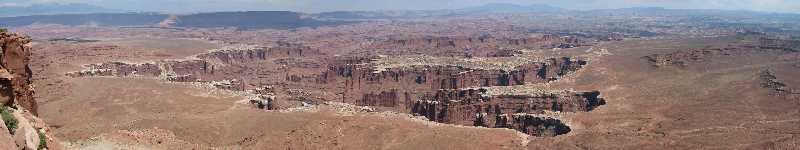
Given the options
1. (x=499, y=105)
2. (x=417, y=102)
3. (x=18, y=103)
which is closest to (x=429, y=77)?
(x=417, y=102)

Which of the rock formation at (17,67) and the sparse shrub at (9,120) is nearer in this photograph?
the sparse shrub at (9,120)

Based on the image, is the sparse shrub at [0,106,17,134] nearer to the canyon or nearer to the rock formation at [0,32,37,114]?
the canyon

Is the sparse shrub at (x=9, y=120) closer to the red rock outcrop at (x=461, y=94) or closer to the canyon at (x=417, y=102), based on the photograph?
the canyon at (x=417, y=102)

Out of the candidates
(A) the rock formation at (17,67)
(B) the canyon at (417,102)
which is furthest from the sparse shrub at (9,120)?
(A) the rock formation at (17,67)

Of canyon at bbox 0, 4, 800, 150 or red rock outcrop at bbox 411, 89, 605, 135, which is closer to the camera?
canyon at bbox 0, 4, 800, 150

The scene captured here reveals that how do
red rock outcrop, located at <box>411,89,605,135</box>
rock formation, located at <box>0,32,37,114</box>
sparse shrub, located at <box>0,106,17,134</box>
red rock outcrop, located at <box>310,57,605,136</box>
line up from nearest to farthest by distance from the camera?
1. sparse shrub, located at <box>0,106,17,134</box>
2. rock formation, located at <box>0,32,37,114</box>
3. red rock outcrop, located at <box>310,57,605,136</box>
4. red rock outcrop, located at <box>411,89,605,135</box>

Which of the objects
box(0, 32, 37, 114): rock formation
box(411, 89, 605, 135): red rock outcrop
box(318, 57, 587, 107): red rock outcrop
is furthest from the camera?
box(318, 57, 587, 107): red rock outcrop

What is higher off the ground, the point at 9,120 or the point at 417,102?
the point at 9,120

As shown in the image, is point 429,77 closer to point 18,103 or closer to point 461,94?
point 461,94

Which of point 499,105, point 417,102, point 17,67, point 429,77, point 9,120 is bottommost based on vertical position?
point 429,77

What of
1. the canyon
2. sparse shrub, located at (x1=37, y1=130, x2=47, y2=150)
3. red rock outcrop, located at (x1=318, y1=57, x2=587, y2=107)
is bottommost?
red rock outcrop, located at (x1=318, y1=57, x2=587, y2=107)

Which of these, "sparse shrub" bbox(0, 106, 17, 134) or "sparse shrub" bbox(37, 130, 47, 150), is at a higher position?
"sparse shrub" bbox(0, 106, 17, 134)

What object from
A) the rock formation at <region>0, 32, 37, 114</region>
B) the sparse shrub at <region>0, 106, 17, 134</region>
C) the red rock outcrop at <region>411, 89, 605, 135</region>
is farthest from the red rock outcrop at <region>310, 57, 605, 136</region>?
the sparse shrub at <region>0, 106, 17, 134</region>
